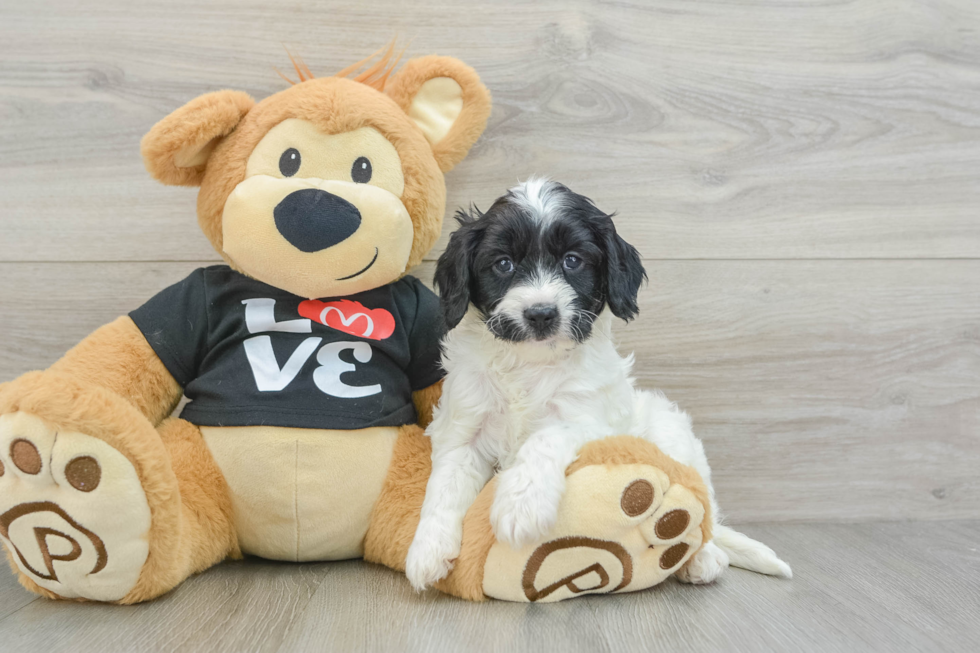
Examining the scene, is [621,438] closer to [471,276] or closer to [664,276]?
[471,276]

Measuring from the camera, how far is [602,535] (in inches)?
53.6

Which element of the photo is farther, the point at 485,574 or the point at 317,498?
the point at 317,498

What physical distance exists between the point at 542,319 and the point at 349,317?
548mm

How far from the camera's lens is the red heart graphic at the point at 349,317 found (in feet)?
5.67

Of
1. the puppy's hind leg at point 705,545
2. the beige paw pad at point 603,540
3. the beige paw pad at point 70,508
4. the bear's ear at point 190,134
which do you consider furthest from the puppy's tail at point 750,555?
the bear's ear at point 190,134

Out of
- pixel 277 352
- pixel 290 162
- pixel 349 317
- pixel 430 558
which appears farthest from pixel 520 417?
pixel 290 162

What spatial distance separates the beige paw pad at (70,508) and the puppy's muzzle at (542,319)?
2.73 feet

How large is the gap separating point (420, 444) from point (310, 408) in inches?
11.2

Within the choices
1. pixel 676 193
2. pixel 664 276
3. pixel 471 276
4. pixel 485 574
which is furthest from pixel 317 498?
pixel 676 193

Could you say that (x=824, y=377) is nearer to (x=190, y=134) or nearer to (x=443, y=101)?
(x=443, y=101)

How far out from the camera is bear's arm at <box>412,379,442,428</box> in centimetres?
188

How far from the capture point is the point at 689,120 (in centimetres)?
209

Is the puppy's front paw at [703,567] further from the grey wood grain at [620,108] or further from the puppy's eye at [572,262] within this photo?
the grey wood grain at [620,108]

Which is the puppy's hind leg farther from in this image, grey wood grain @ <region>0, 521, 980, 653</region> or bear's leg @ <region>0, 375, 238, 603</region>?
bear's leg @ <region>0, 375, 238, 603</region>
